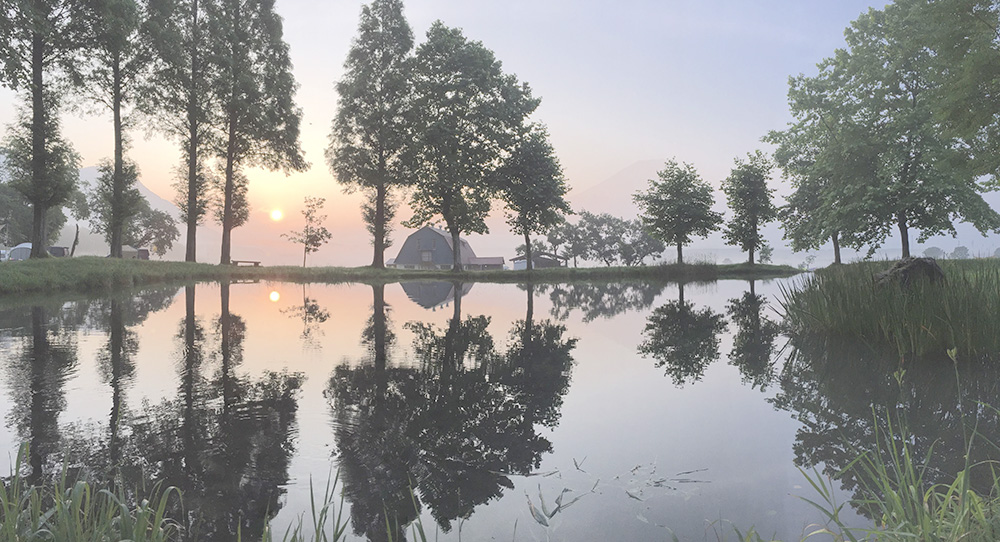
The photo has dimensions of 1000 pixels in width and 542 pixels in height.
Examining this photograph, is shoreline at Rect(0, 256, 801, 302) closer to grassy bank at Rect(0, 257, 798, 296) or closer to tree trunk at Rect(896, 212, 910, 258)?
grassy bank at Rect(0, 257, 798, 296)

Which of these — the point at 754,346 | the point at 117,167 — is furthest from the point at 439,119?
the point at 754,346

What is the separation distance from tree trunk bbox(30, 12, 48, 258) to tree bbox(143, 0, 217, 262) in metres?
5.90

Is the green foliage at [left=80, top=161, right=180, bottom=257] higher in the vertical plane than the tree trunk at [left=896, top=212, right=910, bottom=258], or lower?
higher

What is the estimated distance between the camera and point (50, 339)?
7.29 m

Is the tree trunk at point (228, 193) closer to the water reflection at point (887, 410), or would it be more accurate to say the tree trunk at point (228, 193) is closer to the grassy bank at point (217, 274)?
the grassy bank at point (217, 274)

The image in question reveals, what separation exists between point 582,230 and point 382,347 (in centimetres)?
6727

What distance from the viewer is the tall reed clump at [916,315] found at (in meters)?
6.04

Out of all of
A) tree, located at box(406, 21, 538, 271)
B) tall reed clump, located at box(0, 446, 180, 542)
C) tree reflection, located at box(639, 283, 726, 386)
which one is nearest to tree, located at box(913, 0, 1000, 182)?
tree reflection, located at box(639, 283, 726, 386)

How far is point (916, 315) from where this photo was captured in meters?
6.50

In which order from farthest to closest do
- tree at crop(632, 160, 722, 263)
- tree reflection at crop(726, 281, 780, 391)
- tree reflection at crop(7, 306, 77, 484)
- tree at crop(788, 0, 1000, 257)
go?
tree at crop(632, 160, 722, 263), tree at crop(788, 0, 1000, 257), tree reflection at crop(726, 281, 780, 391), tree reflection at crop(7, 306, 77, 484)

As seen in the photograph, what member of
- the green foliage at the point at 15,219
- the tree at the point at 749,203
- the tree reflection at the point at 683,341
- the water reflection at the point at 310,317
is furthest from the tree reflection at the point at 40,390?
the green foliage at the point at 15,219

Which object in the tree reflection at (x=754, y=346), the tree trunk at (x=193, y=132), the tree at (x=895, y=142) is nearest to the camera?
the tree reflection at (x=754, y=346)

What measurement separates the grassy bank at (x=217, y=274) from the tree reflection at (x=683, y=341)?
1844cm

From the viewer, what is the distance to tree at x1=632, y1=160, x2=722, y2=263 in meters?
45.6
